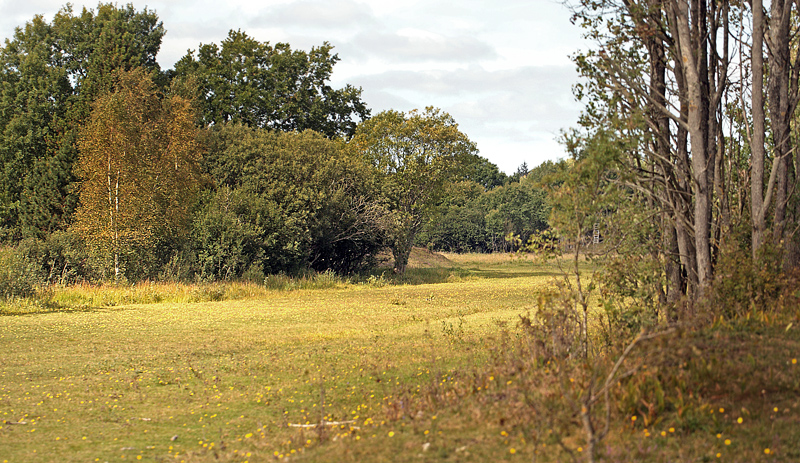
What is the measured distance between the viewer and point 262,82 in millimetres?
44438

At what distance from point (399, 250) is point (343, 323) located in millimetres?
20147

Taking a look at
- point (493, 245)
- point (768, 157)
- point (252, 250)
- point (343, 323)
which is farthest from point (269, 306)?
point (493, 245)

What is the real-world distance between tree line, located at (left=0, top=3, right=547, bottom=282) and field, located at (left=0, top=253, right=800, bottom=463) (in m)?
9.71

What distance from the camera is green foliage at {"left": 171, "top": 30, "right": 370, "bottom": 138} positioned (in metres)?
43.7

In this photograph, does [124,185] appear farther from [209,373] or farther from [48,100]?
[209,373]

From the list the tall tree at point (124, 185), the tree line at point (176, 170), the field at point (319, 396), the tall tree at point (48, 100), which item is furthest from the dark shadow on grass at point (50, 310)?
the tall tree at point (48, 100)

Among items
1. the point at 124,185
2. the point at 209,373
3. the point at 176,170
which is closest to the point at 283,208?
the point at 176,170

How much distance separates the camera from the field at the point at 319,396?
568 cm

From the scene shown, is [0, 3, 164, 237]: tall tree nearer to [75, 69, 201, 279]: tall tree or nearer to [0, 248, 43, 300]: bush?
[75, 69, 201, 279]: tall tree

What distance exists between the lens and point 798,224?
10.5 metres

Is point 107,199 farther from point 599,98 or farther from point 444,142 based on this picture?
point 599,98

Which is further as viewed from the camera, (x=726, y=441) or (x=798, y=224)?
(x=798, y=224)

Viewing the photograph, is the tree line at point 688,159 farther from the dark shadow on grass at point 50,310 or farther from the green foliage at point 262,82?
the green foliage at point 262,82

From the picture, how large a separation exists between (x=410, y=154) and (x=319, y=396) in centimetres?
2966
